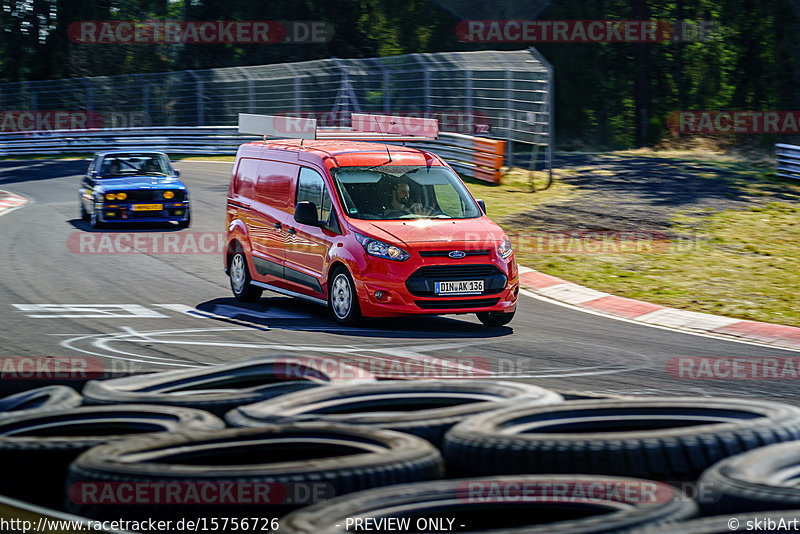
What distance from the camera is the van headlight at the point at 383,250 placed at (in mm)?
10695

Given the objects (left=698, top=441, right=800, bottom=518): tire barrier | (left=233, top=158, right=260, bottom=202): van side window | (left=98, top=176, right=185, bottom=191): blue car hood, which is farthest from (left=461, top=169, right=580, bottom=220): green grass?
(left=698, top=441, right=800, bottom=518): tire barrier

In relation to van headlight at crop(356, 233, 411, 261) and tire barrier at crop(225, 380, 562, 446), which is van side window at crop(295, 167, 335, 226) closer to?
van headlight at crop(356, 233, 411, 261)

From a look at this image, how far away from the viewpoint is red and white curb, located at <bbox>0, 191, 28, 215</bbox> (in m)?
23.7

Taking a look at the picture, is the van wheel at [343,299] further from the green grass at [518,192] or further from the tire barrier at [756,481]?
the green grass at [518,192]

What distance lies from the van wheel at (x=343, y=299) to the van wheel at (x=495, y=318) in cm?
146

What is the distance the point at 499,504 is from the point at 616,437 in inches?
44.9

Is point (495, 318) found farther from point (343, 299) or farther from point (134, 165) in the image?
point (134, 165)

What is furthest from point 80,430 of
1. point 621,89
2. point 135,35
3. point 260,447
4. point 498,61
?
point 135,35

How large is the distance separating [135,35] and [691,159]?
34550 mm

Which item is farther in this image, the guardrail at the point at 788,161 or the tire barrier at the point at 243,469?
the guardrail at the point at 788,161

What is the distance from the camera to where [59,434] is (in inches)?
244

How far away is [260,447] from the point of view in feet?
17.9

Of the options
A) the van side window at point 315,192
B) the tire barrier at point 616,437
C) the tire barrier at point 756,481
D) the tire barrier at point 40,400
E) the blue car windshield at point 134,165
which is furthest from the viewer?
the blue car windshield at point 134,165

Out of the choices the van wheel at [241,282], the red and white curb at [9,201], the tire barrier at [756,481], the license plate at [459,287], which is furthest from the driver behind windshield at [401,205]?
the red and white curb at [9,201]
